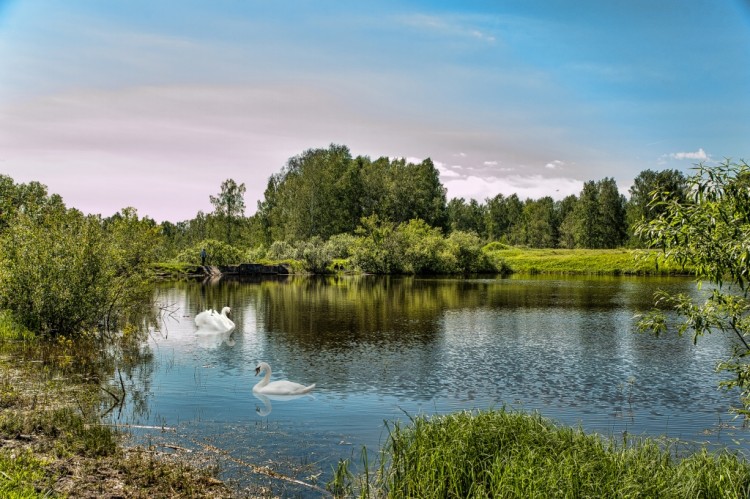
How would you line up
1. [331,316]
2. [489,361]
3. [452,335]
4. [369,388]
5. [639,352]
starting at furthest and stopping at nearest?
1. [331,316]
2. [452,335]
3. [639,352]
4. [489,361]
5. [369,388]

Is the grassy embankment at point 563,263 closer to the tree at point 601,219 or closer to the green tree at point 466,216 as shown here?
the tree at point 601,219

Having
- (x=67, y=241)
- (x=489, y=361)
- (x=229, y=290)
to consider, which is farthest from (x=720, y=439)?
(x=229, y=290)

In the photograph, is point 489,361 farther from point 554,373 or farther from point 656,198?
point 656,198

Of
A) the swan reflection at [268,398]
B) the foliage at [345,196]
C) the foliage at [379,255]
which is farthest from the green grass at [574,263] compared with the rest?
the swan reflection at [268,398]

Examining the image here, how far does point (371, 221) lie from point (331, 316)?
59.7m

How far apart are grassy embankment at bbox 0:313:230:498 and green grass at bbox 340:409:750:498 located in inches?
115

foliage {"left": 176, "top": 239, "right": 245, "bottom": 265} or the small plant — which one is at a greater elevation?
foliage {"left": 176, "top": 239, "right": 245, "bottom": 265}

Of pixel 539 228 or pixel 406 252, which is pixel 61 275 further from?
pixel 539 228

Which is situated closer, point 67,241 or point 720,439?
point 720,439

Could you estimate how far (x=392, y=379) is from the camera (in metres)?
18.7

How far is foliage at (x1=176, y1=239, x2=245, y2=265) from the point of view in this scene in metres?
86.4

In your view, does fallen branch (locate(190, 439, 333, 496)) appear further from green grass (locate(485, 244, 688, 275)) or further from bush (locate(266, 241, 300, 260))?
green grass (locate(485, 244, 688, 275))

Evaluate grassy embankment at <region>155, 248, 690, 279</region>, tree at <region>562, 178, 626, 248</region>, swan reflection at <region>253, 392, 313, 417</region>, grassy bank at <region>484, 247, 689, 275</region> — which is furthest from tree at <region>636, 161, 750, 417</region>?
tree at <region>562, 178, 626, 248</region>

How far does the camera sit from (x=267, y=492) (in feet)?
31.3
